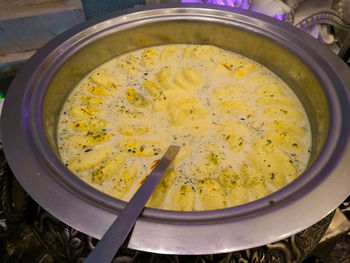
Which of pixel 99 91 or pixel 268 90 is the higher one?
pixel 268 90

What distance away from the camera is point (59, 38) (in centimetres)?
154

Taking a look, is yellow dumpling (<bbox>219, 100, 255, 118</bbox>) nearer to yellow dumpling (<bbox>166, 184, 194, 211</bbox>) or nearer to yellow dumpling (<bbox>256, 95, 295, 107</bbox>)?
yellow dumpling (<bbox>256, 95, 295, 107</bbox>)

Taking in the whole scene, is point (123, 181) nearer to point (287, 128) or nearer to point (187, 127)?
point (187, 127)

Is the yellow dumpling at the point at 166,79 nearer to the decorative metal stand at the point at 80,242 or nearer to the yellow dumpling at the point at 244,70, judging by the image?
the yellow dumpling at the point at 244,70

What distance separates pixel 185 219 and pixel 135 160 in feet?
1.85

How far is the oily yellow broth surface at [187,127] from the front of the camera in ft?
4.19

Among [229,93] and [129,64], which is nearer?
[229,93]

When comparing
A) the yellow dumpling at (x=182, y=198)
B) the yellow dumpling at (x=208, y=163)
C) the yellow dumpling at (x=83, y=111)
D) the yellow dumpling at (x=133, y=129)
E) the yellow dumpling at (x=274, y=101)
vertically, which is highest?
the yellow dumpling at (x=274, y=101)

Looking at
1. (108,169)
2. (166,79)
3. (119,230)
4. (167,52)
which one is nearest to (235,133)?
(166,79)

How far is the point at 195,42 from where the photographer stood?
6.44 feet

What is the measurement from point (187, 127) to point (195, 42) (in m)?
0.70

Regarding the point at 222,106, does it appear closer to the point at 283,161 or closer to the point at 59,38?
the point at 283,161

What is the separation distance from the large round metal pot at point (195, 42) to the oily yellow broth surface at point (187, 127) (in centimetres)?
8

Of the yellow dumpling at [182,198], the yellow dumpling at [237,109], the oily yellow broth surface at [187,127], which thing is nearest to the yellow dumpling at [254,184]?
the oily yellow broth surface at [187,127]
